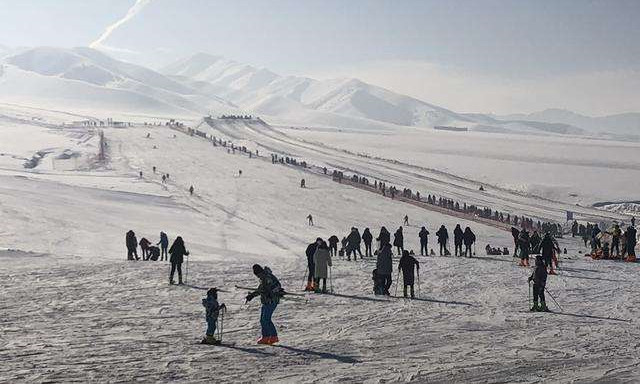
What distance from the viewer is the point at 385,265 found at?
55.4ft

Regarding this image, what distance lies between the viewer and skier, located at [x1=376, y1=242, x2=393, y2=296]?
16.8 metres

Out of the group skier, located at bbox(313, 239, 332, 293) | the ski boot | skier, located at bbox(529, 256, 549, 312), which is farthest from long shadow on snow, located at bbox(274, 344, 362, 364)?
skier, located at bbox(529, 256, 549, 312)

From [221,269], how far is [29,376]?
36.0 ft

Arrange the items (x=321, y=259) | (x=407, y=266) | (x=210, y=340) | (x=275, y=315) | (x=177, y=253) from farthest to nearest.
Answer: (x=177, y=253), (x=321, y=259), (x=407, y=266), (x=275, y=315), (x=210, y=340)

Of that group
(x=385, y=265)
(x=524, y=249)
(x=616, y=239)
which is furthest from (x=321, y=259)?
(x=616, y=239)

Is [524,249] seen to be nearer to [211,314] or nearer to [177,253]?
[177,253]

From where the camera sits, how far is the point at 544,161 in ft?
351

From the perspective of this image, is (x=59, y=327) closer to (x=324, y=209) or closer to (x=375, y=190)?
(x=324, y=209)

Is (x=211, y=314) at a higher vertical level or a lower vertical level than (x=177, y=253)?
lower

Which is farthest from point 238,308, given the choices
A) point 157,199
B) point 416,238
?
point 157,199

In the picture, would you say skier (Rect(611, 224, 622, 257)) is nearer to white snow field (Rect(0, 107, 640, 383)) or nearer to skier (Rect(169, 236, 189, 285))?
white snow field (Rect(0, 107, 640, 383))

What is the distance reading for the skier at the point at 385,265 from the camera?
1675cm

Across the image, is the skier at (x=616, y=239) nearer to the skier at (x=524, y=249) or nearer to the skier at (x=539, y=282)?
the skier at (x=524, y=249)

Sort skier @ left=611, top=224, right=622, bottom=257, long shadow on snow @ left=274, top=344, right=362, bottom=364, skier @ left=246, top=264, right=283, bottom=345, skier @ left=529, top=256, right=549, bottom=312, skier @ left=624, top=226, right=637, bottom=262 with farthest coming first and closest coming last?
skier @ left=611, top=224, right=622, bottom=257, skier @ left=624, top=226, right=637, bottom=262, skier @ left=529, top=256, right=549, bottom=312, skier @ left=246, top=264, right=283, bottom=345, long shadow on snow @ left=274, top=344, right=362, bottom=364
